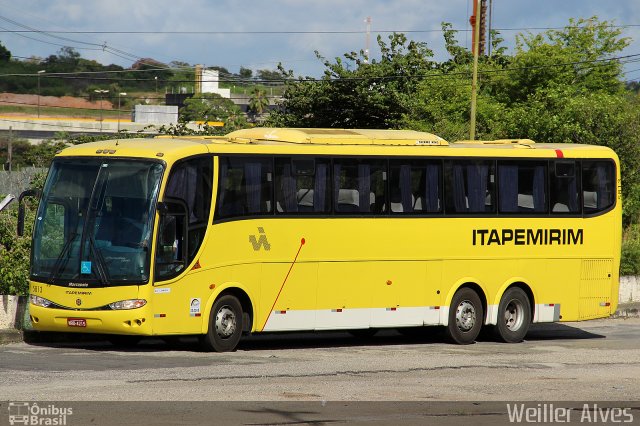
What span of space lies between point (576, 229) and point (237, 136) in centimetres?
751

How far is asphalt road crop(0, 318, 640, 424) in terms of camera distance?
13.6 meters

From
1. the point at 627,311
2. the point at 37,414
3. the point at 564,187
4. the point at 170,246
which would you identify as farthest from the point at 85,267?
the point at 627,311

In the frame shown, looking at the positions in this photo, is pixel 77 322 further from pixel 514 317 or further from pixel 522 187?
pixel 522 187

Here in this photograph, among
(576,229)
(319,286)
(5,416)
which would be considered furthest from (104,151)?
(576,229)

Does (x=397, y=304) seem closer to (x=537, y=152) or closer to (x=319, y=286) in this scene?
(x=319, y=286)

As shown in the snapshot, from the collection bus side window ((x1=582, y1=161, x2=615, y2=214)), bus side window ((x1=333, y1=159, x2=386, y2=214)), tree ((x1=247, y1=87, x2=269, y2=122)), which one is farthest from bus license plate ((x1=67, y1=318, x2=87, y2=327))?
tree ((x1=247, y1=87, x2=269, y2=122))

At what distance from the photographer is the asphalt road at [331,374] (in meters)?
13.6

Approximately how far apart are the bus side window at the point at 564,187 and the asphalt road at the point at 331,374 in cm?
283

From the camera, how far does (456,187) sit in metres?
22.7

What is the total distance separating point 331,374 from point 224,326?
352 cm

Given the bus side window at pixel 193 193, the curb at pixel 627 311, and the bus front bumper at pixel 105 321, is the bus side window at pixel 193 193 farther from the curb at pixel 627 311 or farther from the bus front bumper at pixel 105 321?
the curb at pixel 627 311

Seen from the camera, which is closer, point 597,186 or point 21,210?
point 21,210

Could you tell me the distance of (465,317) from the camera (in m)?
23.0

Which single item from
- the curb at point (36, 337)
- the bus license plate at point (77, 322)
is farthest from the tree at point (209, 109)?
the bus license plate at point (77, 322)
